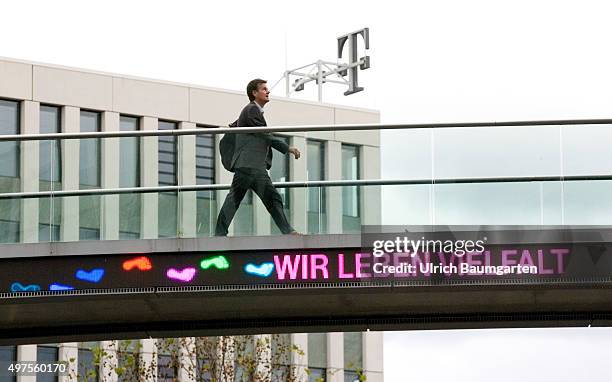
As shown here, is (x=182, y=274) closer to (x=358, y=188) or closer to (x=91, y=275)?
(x=91, y=275)

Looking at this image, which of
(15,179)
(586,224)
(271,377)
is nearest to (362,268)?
(586,224)

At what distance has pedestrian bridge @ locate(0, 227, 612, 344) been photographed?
22016 millimetres

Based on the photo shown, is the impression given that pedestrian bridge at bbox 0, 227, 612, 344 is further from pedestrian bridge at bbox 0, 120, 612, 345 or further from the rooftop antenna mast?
the rooftop antenna mast

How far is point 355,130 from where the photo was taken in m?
22.8

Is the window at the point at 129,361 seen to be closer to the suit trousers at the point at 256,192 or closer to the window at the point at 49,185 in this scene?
the window at the point at 49,185

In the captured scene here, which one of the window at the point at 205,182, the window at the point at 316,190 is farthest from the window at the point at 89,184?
the window at the point at 316,190

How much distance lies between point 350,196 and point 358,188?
0.12m

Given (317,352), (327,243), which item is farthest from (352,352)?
(327,243)

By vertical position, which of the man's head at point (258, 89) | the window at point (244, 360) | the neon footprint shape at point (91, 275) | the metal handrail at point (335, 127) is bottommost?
the window at point (244, 360)

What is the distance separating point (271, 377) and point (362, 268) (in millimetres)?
31774

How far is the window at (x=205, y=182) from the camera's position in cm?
2267

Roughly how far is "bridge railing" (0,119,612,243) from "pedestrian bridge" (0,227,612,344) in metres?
0.24

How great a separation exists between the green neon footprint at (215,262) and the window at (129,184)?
0.84 metres

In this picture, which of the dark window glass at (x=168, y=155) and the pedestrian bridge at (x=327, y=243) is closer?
the pedestrian bridge at (x=327, y=243)
